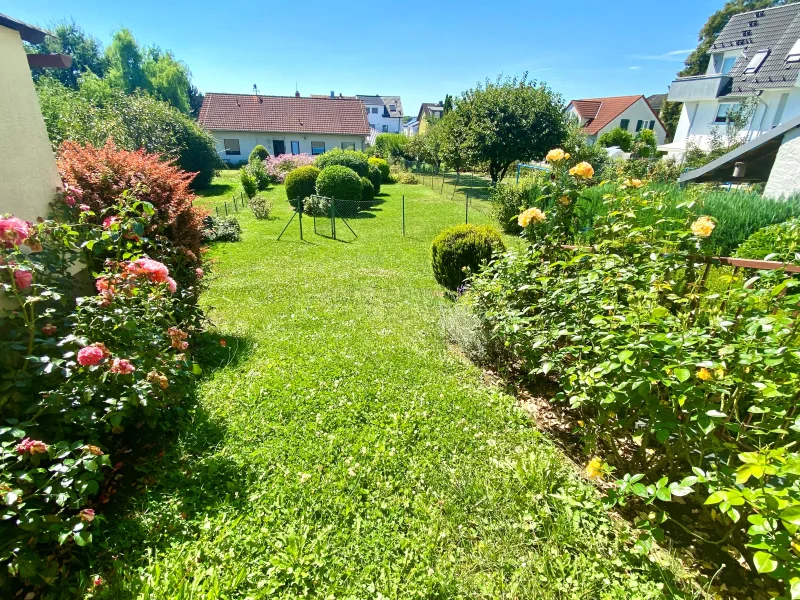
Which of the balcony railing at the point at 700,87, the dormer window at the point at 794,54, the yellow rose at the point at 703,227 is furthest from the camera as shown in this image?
the balcony railing at the point at 700,87

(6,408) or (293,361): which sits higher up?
(6,408)

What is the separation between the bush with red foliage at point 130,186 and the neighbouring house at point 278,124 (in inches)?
1083

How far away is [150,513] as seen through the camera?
7.59ft

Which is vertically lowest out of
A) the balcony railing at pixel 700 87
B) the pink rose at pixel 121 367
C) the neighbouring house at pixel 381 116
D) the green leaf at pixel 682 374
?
the pink rose at pixel 121 367

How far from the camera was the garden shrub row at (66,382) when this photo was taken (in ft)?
5.87

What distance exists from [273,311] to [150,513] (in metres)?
3.63

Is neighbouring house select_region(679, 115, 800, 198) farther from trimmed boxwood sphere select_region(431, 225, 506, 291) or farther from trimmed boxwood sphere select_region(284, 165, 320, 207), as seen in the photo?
trimmed boxwood sphere select_region(284, 165, 320, 207)

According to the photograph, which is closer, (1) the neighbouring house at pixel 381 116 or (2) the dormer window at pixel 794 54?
(2) the dormer window at pixel 794 54

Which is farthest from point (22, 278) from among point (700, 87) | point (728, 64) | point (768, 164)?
point (728, 64)

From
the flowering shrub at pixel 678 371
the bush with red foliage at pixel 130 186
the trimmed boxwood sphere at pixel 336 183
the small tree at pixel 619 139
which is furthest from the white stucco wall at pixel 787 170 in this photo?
the small tree at pixel 619 139

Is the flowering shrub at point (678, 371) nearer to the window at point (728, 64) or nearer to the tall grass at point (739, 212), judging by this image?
the tall grass at point (739, 212)

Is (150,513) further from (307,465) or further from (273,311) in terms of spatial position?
(273,311)

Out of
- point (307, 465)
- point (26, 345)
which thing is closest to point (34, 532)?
point (26, 345)

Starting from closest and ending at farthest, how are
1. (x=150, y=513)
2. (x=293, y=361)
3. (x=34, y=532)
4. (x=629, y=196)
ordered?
(x=34, y=532)
(x=150, y=513)
(x=629, y=196)
(x=293, y=361)
